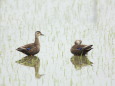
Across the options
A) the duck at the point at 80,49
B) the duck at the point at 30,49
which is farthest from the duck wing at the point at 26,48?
the duck at the point at 80,49

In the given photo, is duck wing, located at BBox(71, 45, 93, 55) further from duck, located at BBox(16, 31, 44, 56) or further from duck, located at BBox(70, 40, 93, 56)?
duck, located at BBox(16, 31, 44, 56)

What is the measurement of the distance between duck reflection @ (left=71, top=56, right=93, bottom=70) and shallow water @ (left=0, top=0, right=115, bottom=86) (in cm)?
2

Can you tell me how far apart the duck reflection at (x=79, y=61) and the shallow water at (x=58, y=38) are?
2cm

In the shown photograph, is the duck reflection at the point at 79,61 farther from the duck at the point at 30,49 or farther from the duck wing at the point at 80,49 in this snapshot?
the duck at the point at 30,49

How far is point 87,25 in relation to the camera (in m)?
9.38

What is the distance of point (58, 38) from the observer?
8.24m

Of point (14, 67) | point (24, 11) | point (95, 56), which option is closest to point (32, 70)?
point (14, 67)

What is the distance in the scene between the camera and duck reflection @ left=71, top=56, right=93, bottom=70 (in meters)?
6.84

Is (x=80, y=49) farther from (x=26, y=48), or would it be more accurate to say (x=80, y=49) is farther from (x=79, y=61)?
(x=26, y=48)

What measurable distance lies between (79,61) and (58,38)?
1301 millimetres

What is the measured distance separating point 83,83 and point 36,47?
5.08 feet

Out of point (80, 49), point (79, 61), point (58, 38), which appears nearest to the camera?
point (79, 61)

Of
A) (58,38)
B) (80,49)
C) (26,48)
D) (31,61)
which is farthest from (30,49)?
(58,38)

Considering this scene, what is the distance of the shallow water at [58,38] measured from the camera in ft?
20.6
